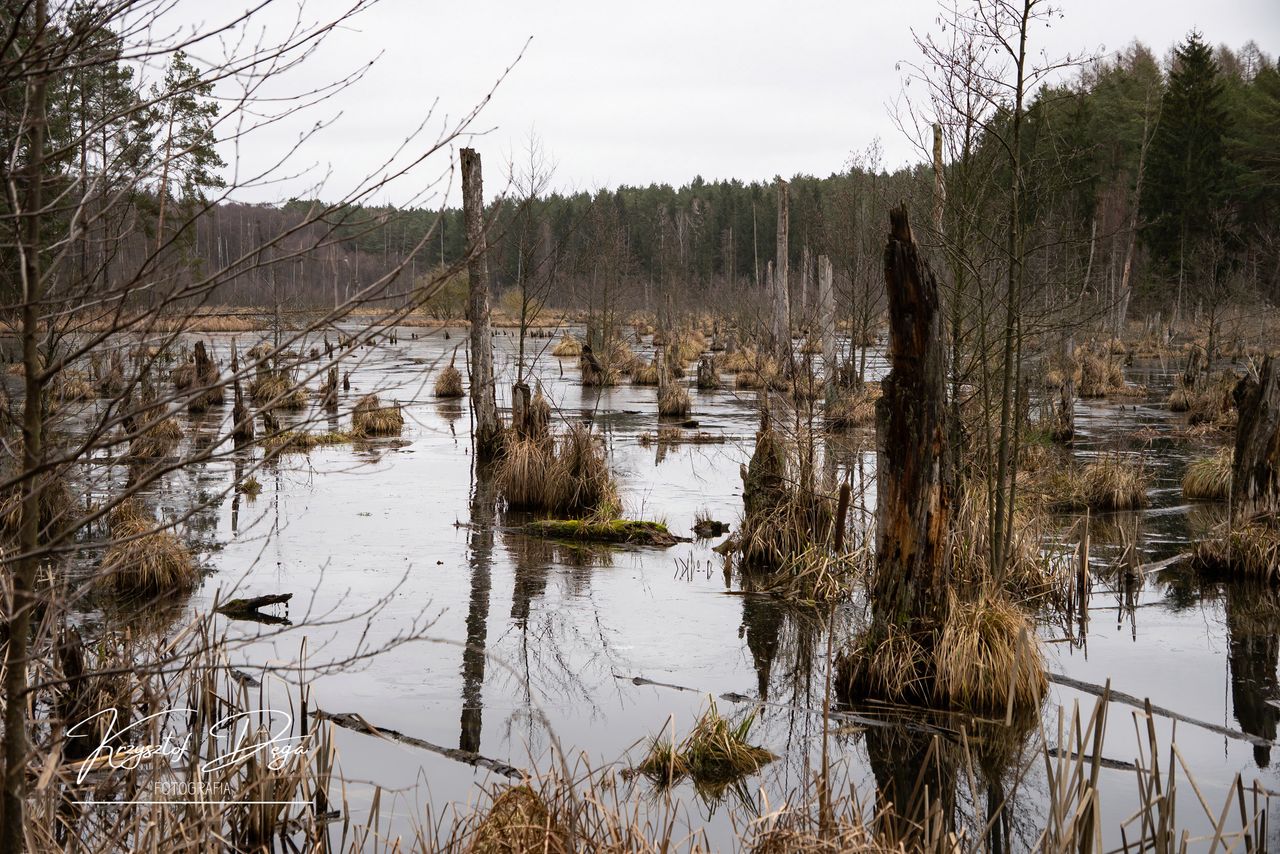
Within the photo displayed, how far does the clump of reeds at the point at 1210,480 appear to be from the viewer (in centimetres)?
1418

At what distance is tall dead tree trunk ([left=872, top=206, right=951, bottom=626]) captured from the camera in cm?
726

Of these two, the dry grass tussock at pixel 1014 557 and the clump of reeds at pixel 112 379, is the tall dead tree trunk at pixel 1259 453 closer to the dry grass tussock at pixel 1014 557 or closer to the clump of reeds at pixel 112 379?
the dry grass tussock at pixel 1014 557

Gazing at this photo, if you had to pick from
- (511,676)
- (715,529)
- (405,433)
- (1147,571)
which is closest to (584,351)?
(405,433)

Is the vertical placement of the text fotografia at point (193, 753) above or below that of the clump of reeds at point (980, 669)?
above

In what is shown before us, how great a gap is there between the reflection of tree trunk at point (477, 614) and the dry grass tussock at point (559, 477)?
1.58ft

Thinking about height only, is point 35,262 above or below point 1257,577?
above

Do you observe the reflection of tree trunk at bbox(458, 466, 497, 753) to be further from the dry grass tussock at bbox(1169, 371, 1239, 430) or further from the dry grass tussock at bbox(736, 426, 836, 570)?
the dry grass tussock at bbox(1169, 371, 1239, 430)

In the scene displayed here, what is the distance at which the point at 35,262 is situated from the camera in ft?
9.04

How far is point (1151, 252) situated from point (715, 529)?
40.8 metres

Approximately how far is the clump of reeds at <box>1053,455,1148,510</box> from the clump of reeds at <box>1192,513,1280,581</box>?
2.84 meters

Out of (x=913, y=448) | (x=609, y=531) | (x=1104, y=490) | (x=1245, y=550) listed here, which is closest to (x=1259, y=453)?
(x=1245, y=550)

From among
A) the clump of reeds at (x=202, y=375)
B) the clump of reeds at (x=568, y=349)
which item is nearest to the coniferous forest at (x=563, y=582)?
the clump of reeds at (x=202, y=375)

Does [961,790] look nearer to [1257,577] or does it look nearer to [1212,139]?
[1257,577]

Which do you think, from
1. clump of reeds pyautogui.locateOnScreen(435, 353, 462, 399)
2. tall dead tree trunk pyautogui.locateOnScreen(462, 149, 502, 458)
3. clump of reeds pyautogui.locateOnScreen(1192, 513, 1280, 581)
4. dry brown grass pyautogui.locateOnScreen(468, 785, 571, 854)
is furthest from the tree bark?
clump of reeds pyautogui.locateOnScreen(435, 353, 462, 399)
